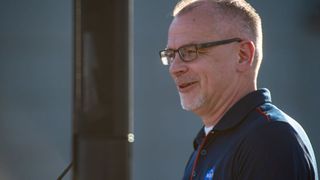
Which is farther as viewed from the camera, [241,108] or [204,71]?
[204,71]

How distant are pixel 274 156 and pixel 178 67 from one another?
74 centimetres

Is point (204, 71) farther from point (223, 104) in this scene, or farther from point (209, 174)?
point (209, 174)

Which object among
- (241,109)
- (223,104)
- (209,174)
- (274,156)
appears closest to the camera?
(274,156)

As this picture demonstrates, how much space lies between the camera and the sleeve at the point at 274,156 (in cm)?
188

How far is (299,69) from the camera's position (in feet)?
24.3

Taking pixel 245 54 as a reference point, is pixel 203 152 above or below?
below

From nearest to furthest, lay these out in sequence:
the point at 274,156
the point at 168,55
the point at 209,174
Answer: the point at 274,156 → the point at 209,174 → the point at 168,55

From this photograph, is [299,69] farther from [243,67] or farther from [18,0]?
[243,67]

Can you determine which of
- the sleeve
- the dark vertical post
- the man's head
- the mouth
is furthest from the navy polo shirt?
the dark vertical post

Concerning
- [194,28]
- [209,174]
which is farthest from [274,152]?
[194,28]

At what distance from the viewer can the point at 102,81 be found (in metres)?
1.32

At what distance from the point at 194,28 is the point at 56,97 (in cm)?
452

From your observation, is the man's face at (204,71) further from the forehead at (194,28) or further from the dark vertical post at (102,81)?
the dark vertical post at (102,81)

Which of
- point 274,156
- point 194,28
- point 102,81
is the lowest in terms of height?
point 274,156
